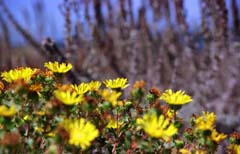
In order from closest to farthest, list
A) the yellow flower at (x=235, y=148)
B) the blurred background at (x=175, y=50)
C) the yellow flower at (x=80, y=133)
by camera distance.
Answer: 1. the yellow flower at (x=80, y=133)
2. the yellow flower at (x=235, y=148)
3. the blurred background at (x=175, y=50)

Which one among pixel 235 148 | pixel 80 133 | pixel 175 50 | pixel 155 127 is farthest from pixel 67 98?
pixel 175 50

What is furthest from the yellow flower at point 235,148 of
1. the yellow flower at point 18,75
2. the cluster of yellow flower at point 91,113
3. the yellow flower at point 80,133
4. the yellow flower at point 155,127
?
the yellow flower at point 18,75

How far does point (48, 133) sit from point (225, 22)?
251cm

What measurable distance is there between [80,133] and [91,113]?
0.81 feet

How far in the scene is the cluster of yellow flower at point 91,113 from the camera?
1.12 metres

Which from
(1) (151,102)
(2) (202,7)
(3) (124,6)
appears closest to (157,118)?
(1) (151,102)

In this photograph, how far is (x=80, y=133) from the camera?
108 centimetres

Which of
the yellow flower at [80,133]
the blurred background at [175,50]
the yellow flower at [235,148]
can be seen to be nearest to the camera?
the yellow flower at [80,133]

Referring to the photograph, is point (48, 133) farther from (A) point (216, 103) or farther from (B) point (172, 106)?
(A) point (216, 103)

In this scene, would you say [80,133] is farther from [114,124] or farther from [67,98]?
[114,124]

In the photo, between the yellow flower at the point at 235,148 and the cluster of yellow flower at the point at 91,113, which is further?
the yellow flower at the point at 235,148

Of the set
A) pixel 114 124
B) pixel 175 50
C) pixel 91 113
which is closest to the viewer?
pixel 91 113

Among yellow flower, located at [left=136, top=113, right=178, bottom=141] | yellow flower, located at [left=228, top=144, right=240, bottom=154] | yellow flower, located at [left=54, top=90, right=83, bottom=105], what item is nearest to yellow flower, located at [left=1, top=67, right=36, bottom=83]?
yellow flower, located at [left=54, top=90, right=83, bottom=105]

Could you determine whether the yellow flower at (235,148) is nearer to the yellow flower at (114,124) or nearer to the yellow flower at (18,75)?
the yellow flower at (114,124)
